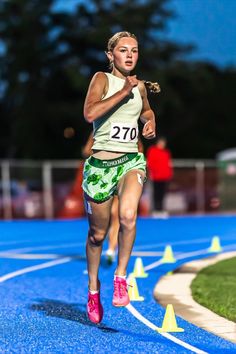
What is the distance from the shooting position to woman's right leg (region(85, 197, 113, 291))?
251 inches

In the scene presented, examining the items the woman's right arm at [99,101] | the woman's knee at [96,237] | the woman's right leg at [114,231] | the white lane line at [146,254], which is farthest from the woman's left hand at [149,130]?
the white lane line at [146,254]

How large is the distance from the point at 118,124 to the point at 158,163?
1605cm

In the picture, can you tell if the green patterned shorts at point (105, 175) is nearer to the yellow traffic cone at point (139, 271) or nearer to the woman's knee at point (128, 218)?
the woman's knee at point (128, 218)

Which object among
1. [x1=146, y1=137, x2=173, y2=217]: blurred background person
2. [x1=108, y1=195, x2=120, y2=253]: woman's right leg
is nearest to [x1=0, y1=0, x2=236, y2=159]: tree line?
[x1=146, y1=137, x2=173, y2=217]: blurred background person

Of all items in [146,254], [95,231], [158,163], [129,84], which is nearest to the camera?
[129,84]

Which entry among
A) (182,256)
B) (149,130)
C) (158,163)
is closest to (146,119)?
(149,130)

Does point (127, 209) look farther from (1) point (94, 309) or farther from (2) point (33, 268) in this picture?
(2) point (33, 268)

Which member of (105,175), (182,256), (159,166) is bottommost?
(182,256)

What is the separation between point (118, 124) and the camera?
628cm

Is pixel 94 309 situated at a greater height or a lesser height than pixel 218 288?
greater

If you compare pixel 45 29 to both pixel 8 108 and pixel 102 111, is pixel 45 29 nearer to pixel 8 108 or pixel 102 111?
pixel 8 108

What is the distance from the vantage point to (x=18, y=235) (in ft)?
60.1

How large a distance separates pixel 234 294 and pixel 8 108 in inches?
2071

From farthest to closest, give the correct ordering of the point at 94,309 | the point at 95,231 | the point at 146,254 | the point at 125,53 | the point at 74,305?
the point at 146,254, the point at 74,305, the point at 95,231, the point at 94,309, the point at 125,53
